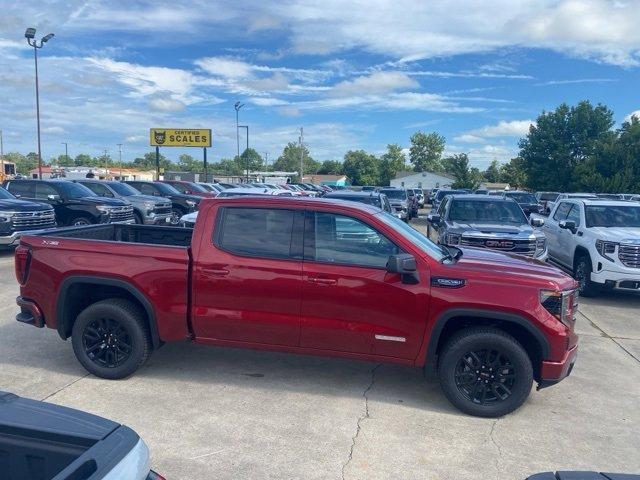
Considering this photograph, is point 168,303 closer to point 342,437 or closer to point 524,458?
point 342,437

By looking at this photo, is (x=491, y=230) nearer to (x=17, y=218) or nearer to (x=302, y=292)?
(x=302, y=292)

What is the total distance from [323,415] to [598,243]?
701 cm

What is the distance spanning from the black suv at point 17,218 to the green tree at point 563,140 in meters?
48.7

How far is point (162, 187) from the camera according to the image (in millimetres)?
23281

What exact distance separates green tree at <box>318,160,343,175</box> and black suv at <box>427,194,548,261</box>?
379 feet

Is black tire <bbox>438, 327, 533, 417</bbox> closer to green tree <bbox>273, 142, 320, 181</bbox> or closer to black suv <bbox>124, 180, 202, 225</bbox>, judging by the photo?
black suv <bbox>124, 180, 202, 225</bbox>

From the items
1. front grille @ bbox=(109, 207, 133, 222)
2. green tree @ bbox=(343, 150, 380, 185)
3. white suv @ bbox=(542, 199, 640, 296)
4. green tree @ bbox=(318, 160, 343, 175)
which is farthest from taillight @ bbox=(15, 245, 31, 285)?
green tree @ bbox=(318, 160, 343, 175)

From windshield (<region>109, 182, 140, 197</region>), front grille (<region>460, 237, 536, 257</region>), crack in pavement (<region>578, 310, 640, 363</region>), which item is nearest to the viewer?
crack in pavement (<region>578, 310, 640, 363</region>)

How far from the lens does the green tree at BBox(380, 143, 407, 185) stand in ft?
395

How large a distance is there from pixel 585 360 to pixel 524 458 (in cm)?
288

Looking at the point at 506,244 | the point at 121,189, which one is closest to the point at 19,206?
the point at 121,189

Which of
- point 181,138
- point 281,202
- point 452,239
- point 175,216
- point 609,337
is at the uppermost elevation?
point 181,138

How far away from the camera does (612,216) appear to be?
10.7 m

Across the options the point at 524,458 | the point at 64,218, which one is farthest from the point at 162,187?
the point at 524,458
